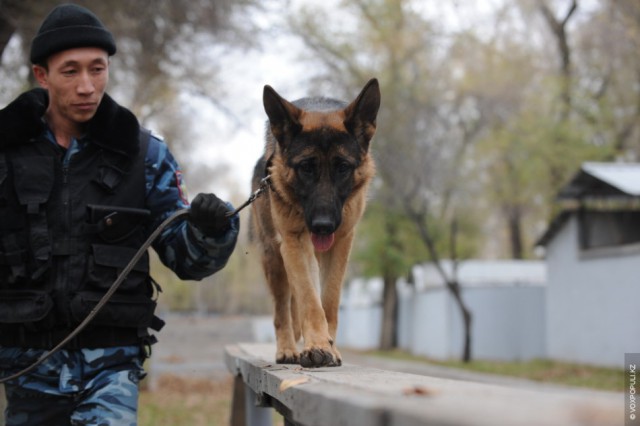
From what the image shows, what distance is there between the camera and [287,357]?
465 cm

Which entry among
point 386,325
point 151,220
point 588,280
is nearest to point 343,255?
point 151,220

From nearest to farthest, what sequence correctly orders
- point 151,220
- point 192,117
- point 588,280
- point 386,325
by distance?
point 151,220, point 192,117, point 588,280, point 386,325

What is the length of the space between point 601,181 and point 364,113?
1596 cm

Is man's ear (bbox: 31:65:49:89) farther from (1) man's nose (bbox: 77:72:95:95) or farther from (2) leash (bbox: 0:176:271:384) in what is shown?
(2) leash (bbox: 0:176:271:384)

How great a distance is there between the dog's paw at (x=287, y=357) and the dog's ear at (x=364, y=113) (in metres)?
1.33

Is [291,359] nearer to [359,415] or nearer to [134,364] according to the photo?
[134,364]

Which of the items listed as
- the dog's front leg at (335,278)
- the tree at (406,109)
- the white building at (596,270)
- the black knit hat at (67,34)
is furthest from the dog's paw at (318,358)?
the tree at (406,109)

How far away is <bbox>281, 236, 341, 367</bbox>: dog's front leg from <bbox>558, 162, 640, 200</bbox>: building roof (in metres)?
15.0

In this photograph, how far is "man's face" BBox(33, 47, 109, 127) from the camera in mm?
3541

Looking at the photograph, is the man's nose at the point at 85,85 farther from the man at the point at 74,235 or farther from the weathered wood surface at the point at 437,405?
the weathered wood surface at the point at 437,405

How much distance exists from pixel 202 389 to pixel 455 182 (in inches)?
534

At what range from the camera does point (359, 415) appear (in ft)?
5.89

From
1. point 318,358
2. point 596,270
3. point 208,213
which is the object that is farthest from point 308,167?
point 596,270

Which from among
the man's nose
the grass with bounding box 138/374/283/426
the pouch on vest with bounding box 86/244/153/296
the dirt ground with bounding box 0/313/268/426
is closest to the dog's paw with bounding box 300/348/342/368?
the pouch on vest with bounding box 86/244/153/296
